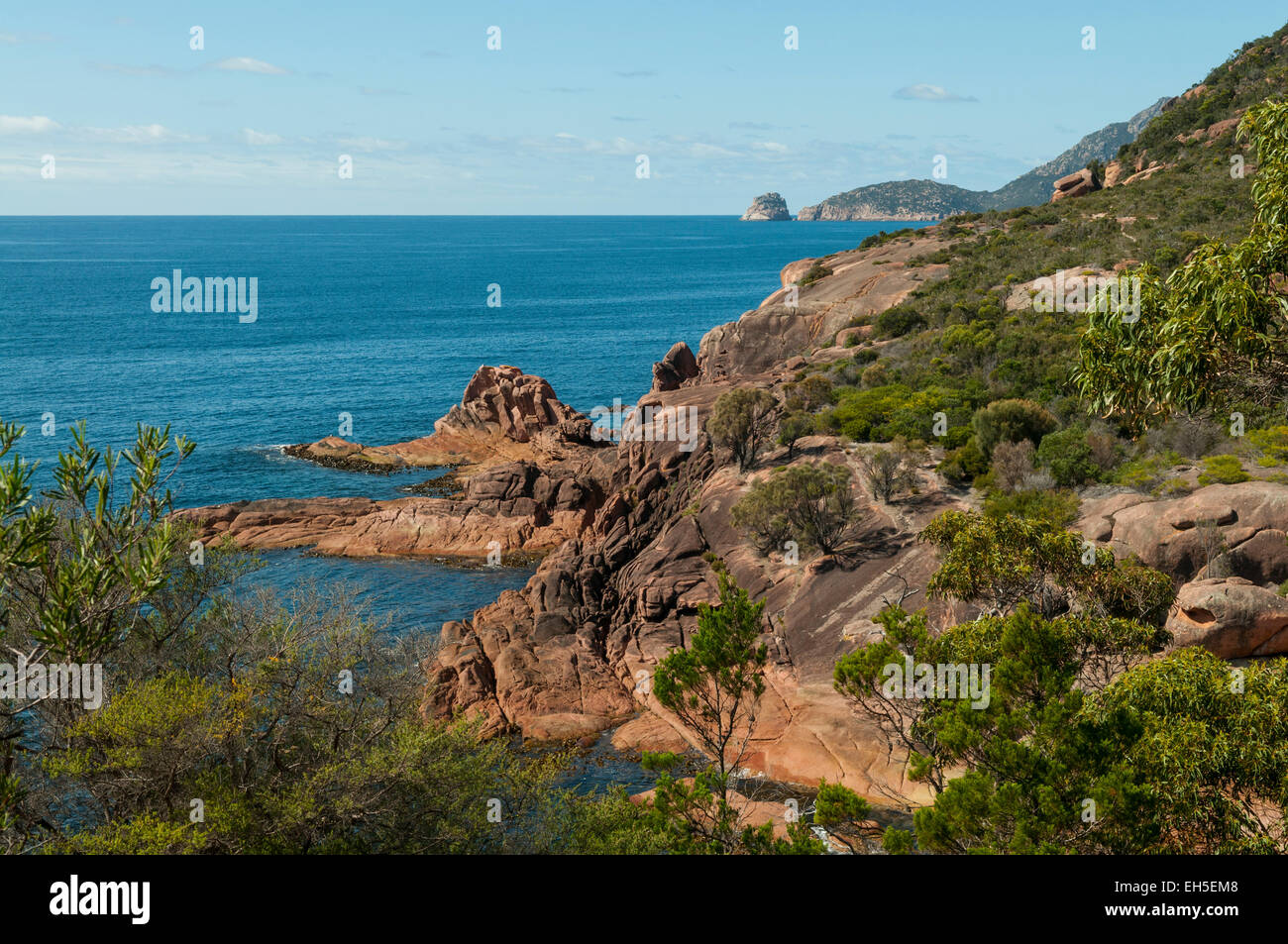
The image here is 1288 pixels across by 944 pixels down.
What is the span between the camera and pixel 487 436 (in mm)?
70688

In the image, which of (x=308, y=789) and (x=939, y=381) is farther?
(x=939, y=381)

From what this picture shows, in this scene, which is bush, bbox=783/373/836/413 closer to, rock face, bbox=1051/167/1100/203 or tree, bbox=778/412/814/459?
tree, bbox=778/412/814/459

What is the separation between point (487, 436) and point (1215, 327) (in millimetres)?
61001

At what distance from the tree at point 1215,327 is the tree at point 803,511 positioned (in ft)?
70.0

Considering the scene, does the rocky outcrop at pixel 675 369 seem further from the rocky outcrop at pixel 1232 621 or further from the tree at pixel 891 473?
the rocky outcrop at pixel 1232 621

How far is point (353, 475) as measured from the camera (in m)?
66.9

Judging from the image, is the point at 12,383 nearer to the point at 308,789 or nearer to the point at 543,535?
the point at 543,535
